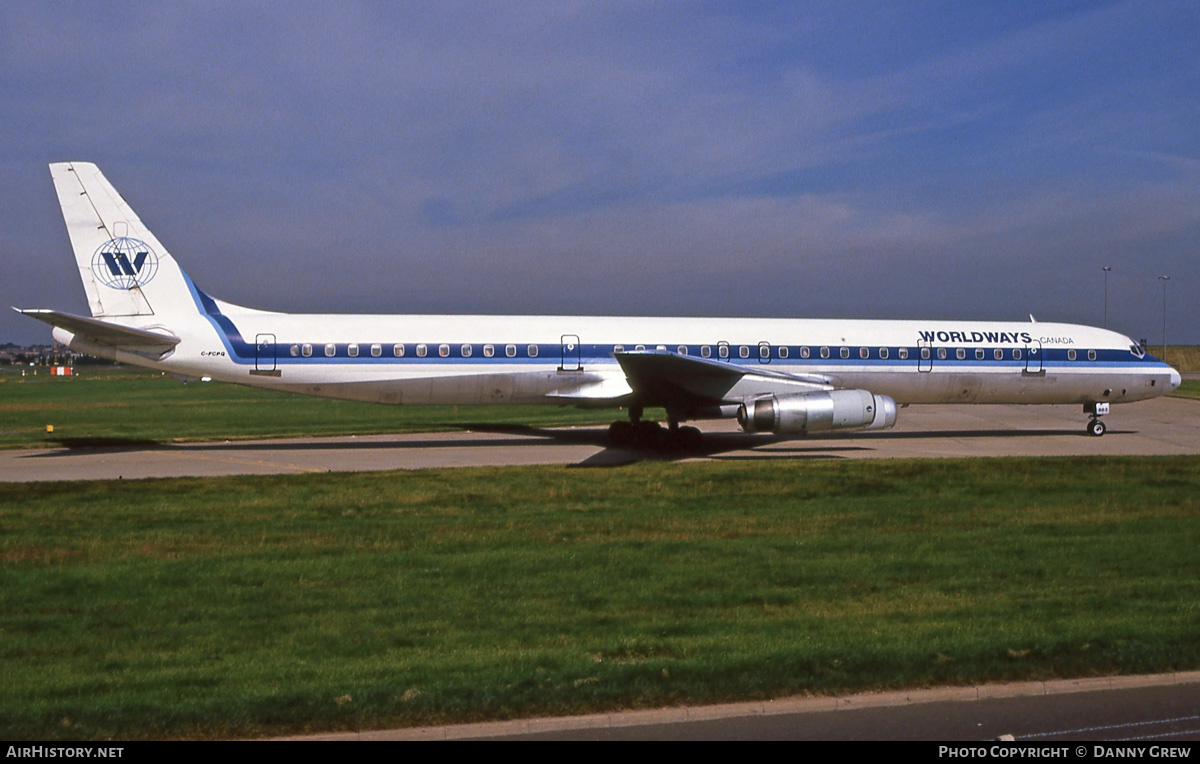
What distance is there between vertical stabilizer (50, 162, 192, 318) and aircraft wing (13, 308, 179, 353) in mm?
810

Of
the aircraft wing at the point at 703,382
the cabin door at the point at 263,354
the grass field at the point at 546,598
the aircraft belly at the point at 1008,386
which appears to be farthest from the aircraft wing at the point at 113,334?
the aircraft belly at the point at 1008,386

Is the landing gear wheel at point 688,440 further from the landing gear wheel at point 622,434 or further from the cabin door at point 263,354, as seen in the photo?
the cabin door at point 263,354

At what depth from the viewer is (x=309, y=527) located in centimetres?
1193

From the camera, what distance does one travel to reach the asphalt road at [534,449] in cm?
1872

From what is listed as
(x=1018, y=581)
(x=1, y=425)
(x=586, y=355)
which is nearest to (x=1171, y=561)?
(x=1018, y=581)

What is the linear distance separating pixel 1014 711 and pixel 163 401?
144ft

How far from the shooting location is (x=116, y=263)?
20938 millimetres

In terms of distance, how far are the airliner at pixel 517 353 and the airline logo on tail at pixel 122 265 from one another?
2 cm

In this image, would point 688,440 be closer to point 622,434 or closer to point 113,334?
point 622,434

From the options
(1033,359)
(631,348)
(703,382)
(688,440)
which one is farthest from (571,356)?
(1033,359)

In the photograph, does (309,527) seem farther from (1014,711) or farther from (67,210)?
(67,210)

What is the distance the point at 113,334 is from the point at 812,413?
49.7 feet
